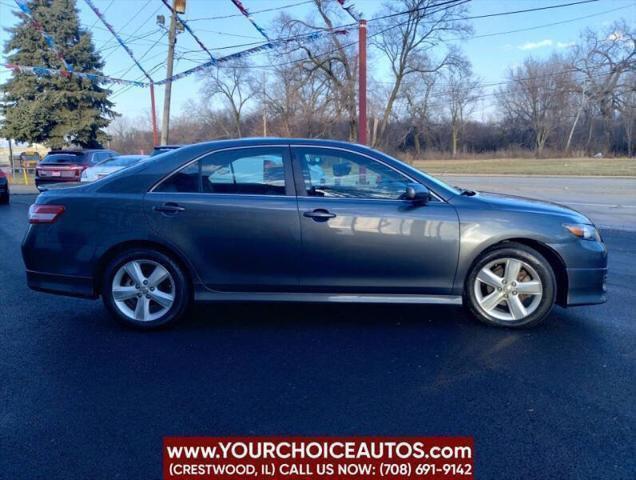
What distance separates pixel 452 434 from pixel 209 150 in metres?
2.92

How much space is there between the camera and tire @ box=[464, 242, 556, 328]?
13.1 ft

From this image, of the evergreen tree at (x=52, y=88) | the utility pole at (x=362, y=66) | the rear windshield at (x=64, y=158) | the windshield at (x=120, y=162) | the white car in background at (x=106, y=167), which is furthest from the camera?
the evergreen tree at (x=52, y=88)

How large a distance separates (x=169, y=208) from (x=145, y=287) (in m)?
0.71

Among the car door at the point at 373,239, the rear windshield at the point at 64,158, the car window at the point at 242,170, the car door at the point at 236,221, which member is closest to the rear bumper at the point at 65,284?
the car door at the point at 236,221

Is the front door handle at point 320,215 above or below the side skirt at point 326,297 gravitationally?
above

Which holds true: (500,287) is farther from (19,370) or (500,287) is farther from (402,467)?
(19,370)

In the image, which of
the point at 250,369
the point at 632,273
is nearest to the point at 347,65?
the point at 632,273

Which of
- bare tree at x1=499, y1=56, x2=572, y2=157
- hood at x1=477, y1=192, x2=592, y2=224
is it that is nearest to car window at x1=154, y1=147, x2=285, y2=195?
hood at x1=477, y1=192, x2=592, y2=224

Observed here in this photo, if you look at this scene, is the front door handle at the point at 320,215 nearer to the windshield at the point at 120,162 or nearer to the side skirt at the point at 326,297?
the side skirt at the point at 326,297

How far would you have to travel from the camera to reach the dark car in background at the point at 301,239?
155 inches

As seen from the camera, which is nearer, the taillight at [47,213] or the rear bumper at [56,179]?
the taillight at [47,213]

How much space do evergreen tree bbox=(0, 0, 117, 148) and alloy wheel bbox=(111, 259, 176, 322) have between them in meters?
34.1

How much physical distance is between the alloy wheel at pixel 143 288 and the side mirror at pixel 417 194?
2.11 metres

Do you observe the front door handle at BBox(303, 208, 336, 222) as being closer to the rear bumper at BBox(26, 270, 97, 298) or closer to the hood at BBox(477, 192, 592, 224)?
the hood at BBox(477, 192, 592, 224)
